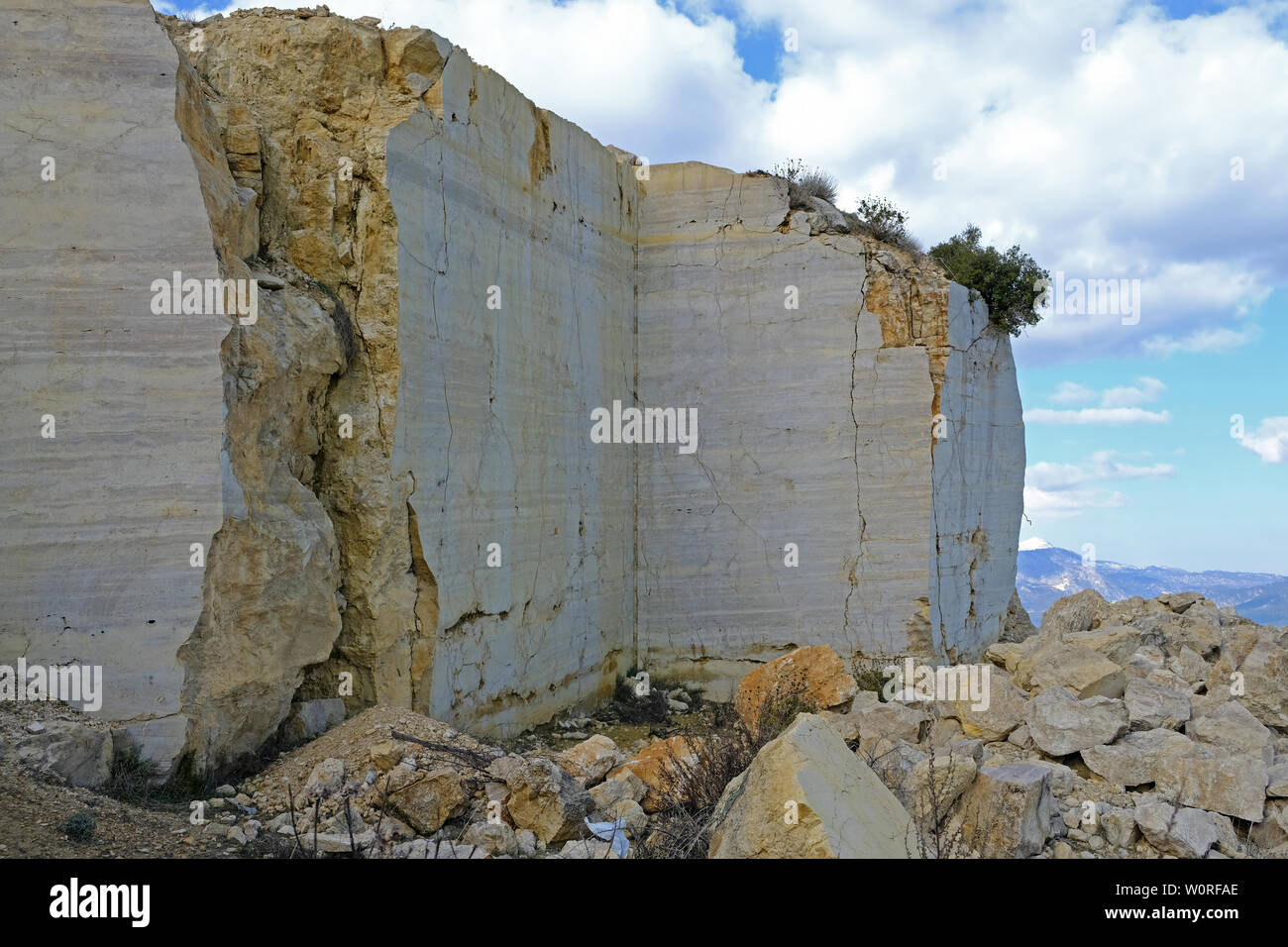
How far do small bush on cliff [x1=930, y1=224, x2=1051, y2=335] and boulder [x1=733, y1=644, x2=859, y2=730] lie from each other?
4.97 m

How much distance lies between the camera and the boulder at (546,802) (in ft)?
15.5

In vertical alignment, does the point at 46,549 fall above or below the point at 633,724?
above

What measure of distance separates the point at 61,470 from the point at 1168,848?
230 inches

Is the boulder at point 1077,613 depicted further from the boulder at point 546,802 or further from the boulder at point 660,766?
the boulder at point 546,802

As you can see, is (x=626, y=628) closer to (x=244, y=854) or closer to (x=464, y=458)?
(x=464, y=458)

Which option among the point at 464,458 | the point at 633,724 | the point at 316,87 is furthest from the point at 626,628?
the point at 316,87

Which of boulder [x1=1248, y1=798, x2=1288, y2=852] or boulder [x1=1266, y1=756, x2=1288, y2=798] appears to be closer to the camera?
boulder [x1=1248, y1=798, x2=1288, y2=852]

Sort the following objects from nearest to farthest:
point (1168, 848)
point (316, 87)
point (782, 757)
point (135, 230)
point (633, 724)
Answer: point (782, 757) → point (1168, 848) → point (135, 230) → point (316, 87) → point (633, 724)

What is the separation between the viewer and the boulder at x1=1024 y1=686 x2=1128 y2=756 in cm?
601

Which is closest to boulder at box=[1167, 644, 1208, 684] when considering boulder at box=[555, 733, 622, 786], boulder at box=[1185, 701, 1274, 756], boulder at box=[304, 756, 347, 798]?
boulder at box=[1185, 701, 1274, 756]

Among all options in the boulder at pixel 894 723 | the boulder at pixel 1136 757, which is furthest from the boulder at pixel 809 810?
the boulder at pixel 894 723

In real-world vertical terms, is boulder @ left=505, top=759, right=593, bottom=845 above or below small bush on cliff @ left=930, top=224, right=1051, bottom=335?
below

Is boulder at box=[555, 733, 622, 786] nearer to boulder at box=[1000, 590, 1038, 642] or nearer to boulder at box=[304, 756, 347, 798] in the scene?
boulder at box=[304, 756, 347, 798]

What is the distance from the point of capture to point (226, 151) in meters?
6.19
